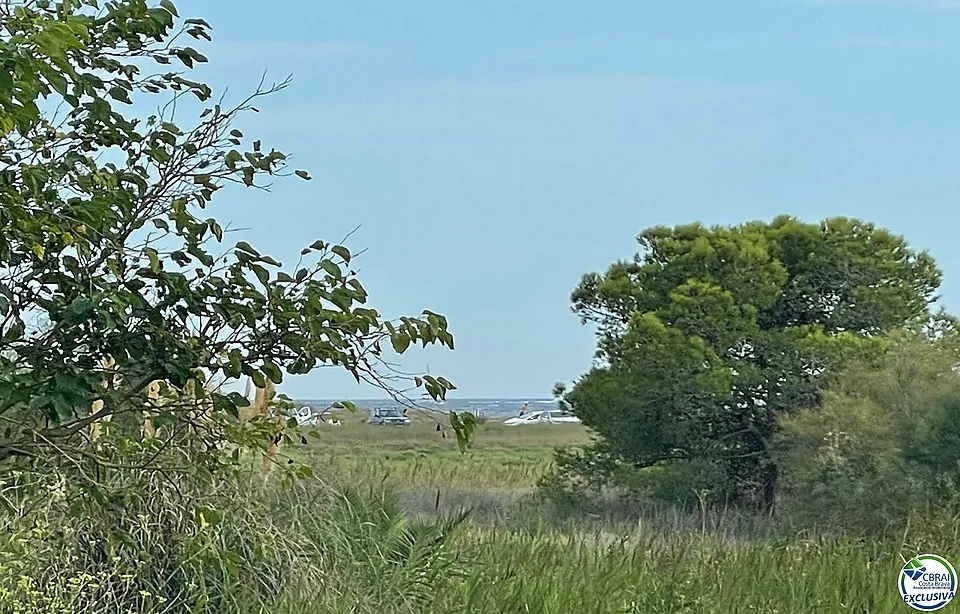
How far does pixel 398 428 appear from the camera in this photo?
25.1 ft

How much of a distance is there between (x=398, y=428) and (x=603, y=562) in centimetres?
244

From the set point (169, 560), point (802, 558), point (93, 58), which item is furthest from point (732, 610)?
point (93, 58)

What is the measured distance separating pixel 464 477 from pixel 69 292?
12860mm

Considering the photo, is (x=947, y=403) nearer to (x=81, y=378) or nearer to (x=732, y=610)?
(x=732, y=610)

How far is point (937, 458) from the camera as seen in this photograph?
44.4ft

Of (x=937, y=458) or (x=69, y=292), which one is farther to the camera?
(x=937, y=458)

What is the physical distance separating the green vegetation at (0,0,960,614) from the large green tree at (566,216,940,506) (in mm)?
46

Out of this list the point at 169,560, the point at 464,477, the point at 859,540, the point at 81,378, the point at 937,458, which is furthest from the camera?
the point at 464,477

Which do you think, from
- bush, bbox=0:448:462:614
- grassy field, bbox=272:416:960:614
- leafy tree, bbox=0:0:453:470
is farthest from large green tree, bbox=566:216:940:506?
leafy tree, bbox=0:0:453:470

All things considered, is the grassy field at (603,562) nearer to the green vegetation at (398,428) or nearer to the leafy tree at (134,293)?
the green vegetation at (398,428)

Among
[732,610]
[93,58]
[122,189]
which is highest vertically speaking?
[93,58]

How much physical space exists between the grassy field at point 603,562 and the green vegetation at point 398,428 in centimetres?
4

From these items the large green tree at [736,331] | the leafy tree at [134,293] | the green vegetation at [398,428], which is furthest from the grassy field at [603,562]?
the large green tree at [736,331]

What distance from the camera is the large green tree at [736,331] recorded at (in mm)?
18656
